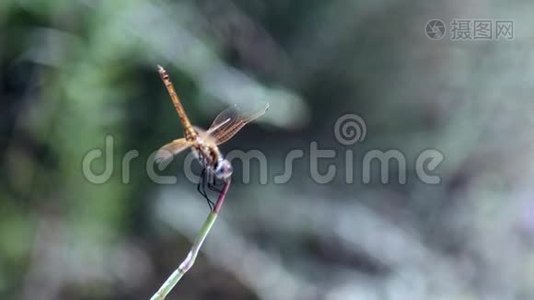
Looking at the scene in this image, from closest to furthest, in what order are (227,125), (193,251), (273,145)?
(193,251) < (227,125) < (273,145)

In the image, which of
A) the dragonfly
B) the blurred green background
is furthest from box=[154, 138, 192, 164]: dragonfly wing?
the blurred green background

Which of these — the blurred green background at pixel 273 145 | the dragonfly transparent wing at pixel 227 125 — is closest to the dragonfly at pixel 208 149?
A: the dragonfly transparent wing at pixel 227 125

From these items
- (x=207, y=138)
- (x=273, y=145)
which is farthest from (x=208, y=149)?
(x=273, y=145)

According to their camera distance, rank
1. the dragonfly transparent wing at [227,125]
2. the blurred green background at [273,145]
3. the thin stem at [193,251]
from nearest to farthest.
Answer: the thin stem at [193,251]
the dragonfly transparent wing at [227,125]
the blurred green background at [273,145]

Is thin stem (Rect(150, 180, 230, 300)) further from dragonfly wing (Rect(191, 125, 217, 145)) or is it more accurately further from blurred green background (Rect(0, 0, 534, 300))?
blurred green background (Rect(0, 0, 534, 300))

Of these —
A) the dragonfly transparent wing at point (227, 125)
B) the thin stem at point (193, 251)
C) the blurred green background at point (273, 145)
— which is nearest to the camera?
the thin stem at point (193, 251)

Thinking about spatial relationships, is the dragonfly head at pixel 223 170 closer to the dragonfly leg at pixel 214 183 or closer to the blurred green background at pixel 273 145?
the dragonfly leg at pixel 214 183

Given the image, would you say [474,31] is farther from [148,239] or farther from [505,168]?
[148,239]

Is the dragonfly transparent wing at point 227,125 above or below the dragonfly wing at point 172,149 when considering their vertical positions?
above

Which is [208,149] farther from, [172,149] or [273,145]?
[273,145]
